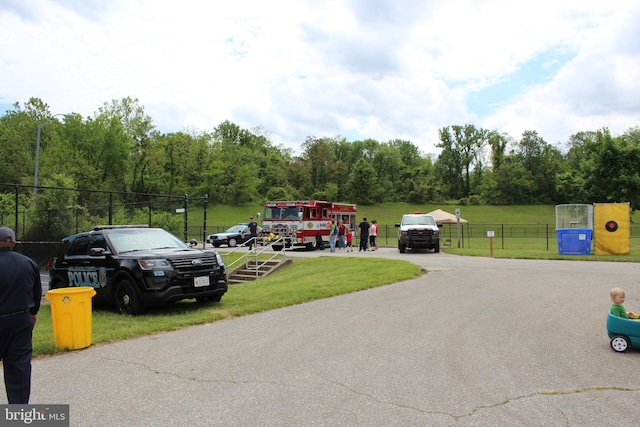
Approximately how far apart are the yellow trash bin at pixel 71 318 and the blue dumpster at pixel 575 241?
67.2 ft

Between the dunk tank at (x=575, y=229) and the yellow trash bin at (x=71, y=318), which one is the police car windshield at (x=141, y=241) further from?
the dunk tank at (x=575, y=229)

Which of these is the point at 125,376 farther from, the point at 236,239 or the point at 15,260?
the point at 236,239

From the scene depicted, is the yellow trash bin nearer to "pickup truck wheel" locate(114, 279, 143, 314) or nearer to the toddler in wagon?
"pickup truck wheel" locate(114, 279, 143, 314)

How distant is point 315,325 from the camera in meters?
8.42

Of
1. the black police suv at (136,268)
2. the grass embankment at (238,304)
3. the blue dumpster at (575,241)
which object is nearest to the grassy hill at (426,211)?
the blue dumpster at (575,241)

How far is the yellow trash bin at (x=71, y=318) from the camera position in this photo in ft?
23.3

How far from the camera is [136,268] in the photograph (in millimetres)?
9539

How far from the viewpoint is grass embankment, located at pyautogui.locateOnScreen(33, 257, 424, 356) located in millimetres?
8125

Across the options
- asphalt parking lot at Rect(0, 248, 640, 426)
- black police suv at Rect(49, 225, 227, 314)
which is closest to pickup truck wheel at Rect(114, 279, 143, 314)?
black police suv at Rect(49, 225, 227, 314)

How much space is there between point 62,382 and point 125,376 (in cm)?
65

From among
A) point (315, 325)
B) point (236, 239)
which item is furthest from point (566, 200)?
point (315, 325)

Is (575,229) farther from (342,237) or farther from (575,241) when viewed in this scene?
(342,237)


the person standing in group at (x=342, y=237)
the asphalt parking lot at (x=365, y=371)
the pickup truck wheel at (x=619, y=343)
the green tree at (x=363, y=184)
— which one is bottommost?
the asphalt parking lot at (x=365, y=371)

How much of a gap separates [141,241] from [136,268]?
1238 millimetres
